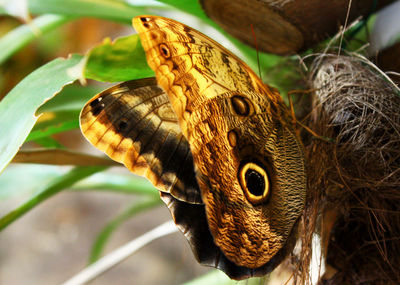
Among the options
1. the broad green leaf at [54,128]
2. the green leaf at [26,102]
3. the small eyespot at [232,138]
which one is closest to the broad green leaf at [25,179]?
the broad green leaf at [54,128]

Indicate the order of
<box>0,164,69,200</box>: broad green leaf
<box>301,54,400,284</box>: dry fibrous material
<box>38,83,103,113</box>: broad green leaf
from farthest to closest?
<box>0,164,69,200</box>: broad green leaf < <box>38,83,103,113</box>: broad green leaf < <box>301,54,400,284</box>: dry fibrous material

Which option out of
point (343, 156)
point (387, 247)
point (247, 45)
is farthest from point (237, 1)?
point (387, 247)

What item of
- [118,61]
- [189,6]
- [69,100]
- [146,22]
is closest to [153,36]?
[146,22]

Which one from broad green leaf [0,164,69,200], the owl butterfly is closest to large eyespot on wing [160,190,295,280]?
the owl butterfly

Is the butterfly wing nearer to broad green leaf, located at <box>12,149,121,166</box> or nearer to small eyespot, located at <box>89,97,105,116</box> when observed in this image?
small eyespot, located at <box>89,97,105,116</box>

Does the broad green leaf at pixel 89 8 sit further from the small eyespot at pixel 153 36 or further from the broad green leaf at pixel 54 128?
the small eyespot at pixel 153 36

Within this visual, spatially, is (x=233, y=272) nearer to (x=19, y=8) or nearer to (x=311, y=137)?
(x=311, y=137)

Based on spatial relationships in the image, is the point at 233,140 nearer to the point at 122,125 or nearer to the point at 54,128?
the point at 122,125
